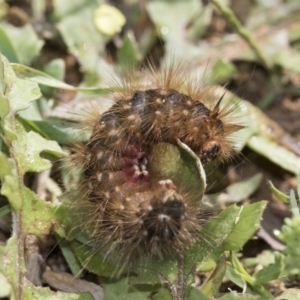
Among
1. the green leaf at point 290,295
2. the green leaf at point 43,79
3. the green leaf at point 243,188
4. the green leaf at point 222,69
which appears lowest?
the green leaf at point 243,188

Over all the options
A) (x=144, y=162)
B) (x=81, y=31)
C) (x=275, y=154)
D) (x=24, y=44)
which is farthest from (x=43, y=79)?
(x=275, y=154)

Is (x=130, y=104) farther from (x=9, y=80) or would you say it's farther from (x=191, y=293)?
(x=191, y=293)

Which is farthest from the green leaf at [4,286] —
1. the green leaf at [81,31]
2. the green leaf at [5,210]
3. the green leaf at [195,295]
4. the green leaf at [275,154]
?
the green leaf at [81,31]

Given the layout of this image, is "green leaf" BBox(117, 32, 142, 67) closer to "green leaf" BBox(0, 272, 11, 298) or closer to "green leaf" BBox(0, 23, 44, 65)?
"green leaf" BBox(0, 23, 44, 65)

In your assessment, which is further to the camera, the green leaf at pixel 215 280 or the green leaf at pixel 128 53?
the green leaf at pixel 128 53

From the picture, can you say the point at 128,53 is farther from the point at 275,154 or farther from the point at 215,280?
the point at 215,280

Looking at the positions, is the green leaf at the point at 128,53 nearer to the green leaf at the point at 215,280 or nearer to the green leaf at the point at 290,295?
the green leaf at the point at 215,280

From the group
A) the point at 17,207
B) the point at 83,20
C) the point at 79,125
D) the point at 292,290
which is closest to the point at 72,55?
the point at 83,20
